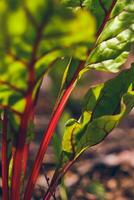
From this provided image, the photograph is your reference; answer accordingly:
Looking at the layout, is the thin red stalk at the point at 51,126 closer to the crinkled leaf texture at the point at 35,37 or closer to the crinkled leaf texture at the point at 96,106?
the crinkled leaf texture at the point at 96,106

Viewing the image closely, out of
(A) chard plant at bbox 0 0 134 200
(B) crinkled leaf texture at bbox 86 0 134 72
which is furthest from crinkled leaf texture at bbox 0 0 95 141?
(B) crinkled leaf texture at bbox 86 0 134 72

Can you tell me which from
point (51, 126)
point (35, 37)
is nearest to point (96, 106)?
point (51, 126)

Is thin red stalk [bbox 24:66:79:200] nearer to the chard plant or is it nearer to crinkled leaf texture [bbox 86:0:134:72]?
the chard plant

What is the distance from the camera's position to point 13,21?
73 cm

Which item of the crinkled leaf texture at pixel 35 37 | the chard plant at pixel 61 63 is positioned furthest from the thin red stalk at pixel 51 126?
the crinkled leaf texture at pixel 35 37

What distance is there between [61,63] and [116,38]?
0.18 m

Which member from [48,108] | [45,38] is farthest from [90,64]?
[48,108]

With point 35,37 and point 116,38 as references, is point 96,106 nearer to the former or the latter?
point 116,38

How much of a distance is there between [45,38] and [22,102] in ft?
0.72

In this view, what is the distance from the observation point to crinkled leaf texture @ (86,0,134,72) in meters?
1.28

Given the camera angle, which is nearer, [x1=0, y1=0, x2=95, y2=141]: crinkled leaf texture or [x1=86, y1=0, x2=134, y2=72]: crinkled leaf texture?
[x1=0, y1=0, x2=95, y2=141]: crinkled leaf texture

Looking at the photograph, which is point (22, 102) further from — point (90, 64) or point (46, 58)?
point (90, 64)

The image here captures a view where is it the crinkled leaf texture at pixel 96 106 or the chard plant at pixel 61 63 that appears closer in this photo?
the chard plant at pixel 61 63

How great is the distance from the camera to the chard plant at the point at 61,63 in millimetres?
738
